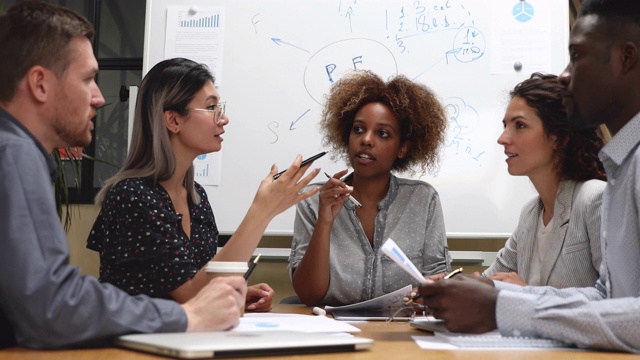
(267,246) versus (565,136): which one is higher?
(565,136)

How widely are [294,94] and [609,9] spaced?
4.90 feet

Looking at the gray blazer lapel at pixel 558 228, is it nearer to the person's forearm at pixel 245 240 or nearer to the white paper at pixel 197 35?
the person's forearm at pixel 245 240

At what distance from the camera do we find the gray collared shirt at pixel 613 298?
109 cm

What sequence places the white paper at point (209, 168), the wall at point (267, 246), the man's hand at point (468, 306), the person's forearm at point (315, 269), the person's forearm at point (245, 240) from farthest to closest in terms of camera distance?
the wall at point (267, 246)
the white paper at point (209, 168)
the person's forearm at point (315, 269)
the person's forearm at point (245, 240)
the man's hand at point (468, 306)

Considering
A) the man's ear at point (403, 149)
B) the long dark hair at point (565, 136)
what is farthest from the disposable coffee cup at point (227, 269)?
the man's ear at point (403, 149)

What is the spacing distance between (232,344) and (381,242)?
53.7 inches

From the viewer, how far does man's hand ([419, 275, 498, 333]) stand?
1172 millimetres

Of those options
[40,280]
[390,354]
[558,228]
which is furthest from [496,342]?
[558,228]

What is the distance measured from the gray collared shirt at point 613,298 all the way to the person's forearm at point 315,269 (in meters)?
0.93

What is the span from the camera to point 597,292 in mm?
1447

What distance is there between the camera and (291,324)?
1.33 metres

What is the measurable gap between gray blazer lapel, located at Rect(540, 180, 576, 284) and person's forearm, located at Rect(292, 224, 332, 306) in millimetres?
651

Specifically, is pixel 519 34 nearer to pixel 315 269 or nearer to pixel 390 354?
pixel 315 269

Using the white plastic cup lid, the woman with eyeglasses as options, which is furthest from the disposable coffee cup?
the woman with eyeglasses
